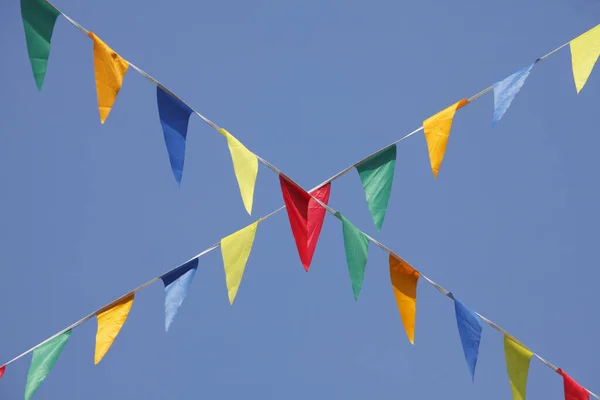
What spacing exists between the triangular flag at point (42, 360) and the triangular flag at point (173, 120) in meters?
Result: 0.75

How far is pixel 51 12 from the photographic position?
3811 millimetres

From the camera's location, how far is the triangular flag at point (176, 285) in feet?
13.5

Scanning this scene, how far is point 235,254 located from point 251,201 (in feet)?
0.77

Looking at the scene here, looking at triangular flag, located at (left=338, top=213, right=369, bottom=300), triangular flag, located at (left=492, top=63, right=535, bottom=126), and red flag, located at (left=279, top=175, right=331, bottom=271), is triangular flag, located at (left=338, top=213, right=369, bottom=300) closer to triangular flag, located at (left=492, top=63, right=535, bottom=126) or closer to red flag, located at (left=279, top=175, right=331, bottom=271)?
red flag, located at (left=279, top=175, right=331, bottom=271)

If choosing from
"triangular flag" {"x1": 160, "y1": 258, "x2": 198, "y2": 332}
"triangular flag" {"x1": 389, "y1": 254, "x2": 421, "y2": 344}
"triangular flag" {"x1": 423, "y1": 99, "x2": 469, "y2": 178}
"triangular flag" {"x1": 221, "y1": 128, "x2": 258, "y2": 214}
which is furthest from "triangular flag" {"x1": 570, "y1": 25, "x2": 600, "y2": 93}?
"triangular flag" {"x1": 160, "y1": 258, "x2": 198, "y2": 332}

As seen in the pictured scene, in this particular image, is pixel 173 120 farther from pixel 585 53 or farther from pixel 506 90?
pixel 585 53

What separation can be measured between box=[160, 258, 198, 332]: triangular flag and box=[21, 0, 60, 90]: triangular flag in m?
0.84

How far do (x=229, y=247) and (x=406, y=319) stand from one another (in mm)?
715

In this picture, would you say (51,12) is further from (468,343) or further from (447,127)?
(468,343)

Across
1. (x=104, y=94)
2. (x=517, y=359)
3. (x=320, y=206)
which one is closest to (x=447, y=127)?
(x=320, y=206)

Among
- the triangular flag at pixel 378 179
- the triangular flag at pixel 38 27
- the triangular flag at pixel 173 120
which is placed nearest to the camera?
the triangular flag at pixel 38 27

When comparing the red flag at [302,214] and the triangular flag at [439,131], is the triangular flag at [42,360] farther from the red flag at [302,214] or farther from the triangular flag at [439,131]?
the triangular flag at [439,131]

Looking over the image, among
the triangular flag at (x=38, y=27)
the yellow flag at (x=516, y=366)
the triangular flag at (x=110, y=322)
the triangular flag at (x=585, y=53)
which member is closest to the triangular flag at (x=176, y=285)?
the triangular flag at (x=110, y=322)

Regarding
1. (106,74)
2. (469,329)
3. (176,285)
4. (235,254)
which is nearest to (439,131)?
(469,329)
